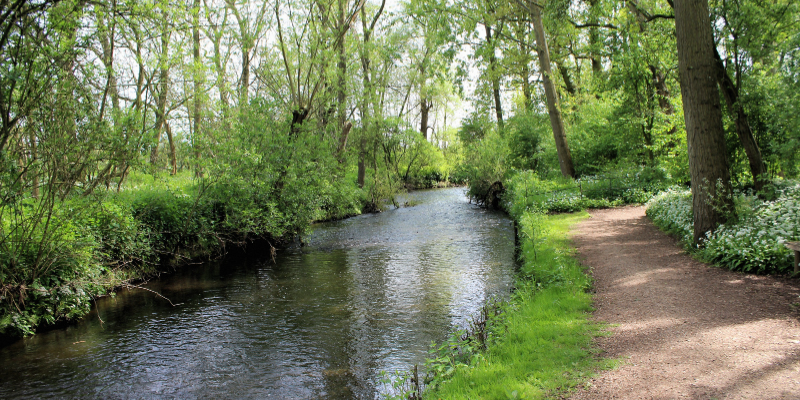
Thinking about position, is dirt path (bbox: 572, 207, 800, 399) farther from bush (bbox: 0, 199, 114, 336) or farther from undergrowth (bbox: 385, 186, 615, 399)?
bush (bbox: 0, 199, 114, 336)

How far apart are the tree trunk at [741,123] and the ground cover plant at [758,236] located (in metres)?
0.85

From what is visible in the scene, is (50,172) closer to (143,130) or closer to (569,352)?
(143,130)

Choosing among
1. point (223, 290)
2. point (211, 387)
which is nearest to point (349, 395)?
point (211, 387)

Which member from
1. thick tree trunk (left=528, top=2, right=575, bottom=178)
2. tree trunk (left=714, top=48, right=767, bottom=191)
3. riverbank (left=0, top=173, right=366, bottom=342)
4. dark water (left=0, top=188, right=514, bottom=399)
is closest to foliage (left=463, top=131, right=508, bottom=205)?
thick tree trunk (left=528, top=2, right=575, bottom=178)

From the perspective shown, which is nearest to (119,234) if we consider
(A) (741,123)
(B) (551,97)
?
(A) (741,123)

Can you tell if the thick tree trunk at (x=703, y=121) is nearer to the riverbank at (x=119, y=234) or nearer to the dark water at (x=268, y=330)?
the dark water at (x=268, y=330)

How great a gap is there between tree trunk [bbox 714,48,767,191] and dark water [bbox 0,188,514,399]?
5.77 metres

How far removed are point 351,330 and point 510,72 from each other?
69.4 ft

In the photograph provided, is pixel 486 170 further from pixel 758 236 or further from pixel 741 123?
pixel 758 236

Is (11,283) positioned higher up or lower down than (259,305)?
higher up

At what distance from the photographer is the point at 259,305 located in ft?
30.3

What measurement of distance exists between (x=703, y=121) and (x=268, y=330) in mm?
8954

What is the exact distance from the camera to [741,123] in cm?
1045

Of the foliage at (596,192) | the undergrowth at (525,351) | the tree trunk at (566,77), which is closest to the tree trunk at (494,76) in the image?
the tree trunk at (566,77)
